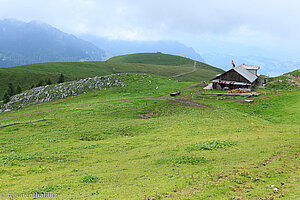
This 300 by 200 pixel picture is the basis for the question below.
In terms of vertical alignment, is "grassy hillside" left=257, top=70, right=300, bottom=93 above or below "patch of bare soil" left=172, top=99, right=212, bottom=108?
above

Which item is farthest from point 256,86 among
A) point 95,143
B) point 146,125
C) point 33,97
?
point 33,97

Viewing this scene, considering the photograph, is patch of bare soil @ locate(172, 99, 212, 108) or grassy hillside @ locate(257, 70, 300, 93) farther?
grassy hillside @ locate(257, 70, 300, 93)

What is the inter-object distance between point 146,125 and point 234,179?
996 inches

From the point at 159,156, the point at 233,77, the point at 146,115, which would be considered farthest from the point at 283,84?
the point at 159,156

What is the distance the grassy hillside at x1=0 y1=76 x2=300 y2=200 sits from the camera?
43.9 feet

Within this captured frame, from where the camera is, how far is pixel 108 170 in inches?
744

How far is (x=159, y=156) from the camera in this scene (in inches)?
848

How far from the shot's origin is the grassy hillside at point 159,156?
13375 mm

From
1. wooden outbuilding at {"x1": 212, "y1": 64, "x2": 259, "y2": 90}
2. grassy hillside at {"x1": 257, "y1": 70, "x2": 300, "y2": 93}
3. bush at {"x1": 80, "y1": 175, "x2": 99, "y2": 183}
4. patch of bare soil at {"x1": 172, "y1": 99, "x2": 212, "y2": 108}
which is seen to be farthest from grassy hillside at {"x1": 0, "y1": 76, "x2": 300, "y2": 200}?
wooden outbuilding at {"x1": 212, "y1": 64, "x2": 259, "y2": 90}

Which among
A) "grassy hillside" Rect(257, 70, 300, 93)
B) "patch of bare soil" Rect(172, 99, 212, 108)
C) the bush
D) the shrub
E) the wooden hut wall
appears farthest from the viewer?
the wooden hut wall

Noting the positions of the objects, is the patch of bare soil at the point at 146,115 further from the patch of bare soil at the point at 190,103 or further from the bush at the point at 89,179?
the bush at the point at 89,179

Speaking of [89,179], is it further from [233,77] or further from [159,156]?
[233,77]

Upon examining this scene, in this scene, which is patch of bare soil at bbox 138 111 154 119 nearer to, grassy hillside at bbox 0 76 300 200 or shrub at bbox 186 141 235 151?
grassy hillside at bbox 0 76 300 200

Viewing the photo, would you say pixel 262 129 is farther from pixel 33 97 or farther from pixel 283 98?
pixel 33 97
